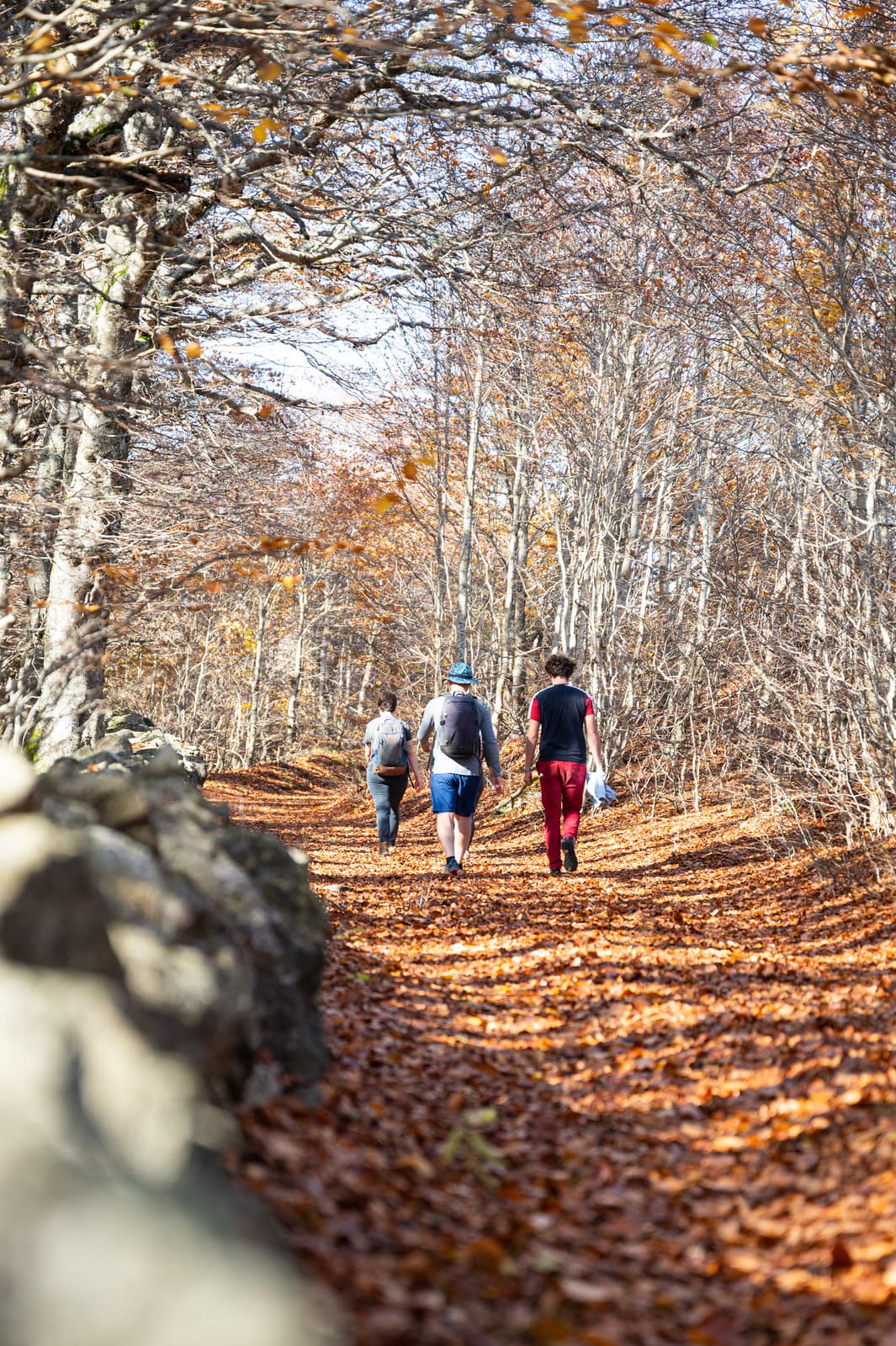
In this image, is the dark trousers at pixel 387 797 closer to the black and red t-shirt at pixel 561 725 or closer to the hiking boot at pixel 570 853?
the hiking boot at pixel 570 853

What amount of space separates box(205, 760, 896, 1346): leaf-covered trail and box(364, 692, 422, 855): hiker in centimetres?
284

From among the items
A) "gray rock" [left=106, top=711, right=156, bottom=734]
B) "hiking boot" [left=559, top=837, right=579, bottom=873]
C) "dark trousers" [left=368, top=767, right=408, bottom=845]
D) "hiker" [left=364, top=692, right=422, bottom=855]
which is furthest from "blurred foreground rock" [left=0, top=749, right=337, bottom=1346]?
"gray rock" [left=106, top=711, right=156, bottom=734]

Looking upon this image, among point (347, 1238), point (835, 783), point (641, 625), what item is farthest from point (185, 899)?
point (641, 625)

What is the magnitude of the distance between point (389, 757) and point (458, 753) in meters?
1.81

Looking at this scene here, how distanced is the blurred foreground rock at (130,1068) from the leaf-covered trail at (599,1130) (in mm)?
372

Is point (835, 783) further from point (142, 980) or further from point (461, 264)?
point (142, 980)

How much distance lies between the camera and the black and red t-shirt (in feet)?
32.8

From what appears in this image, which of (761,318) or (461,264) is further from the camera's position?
(761,318)

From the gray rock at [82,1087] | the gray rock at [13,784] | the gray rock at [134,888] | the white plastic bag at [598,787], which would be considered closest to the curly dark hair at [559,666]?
the white plastic bag at [598,787]

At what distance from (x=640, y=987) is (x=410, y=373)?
514 inches

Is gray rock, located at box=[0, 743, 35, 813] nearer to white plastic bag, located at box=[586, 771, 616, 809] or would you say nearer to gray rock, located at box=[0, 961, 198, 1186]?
gray rock, located at box=[0, 961, 198, 1186]

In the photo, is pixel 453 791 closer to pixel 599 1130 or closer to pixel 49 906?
pixel 599 1130

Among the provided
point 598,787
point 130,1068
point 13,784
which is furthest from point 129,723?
point 130,1068

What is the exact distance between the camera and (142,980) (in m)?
3.11
